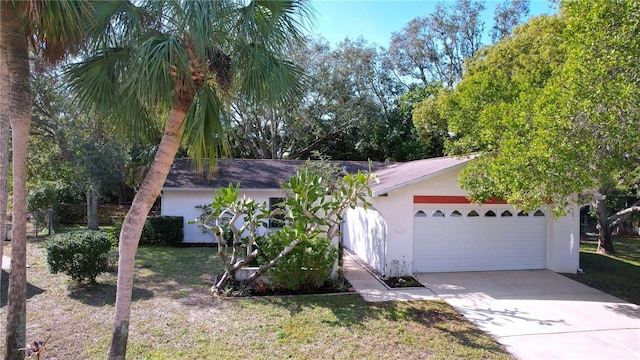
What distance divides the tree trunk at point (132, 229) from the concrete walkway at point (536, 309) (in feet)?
17.6

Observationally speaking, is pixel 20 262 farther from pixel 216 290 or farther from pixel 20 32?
pixel 216 290

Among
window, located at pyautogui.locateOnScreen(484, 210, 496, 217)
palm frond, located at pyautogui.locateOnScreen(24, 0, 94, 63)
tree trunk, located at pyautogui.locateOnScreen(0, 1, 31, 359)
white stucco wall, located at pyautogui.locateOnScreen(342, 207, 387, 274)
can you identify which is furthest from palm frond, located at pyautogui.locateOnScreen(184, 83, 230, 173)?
window, located at pyautogui.locateOnScreen(484, 210, 496, 217)

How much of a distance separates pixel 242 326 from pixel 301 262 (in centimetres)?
215

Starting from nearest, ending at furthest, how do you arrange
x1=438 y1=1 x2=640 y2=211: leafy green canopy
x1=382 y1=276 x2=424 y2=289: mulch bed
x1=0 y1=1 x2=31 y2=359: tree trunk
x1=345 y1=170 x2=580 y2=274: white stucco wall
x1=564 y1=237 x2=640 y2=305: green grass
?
x1=0 y1=1 x2=31 y2=359: tree trunk → x1=438 y1=1 x2=640 y2=211: leafy green canopy → x1=564 y1=237 x2=640 y2=305: green grass → x1=382 y1=276 x2=424 y2=289: mulch bed → x1=345 y1=170 x2=580 y2=274: white stucco wall

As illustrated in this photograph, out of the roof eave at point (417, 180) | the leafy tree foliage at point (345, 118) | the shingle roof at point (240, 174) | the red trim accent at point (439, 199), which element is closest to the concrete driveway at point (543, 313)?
the red trim accent at point (439, 199)

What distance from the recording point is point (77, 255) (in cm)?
865

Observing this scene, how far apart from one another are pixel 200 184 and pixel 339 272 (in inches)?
349

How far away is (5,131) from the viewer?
4.61 metres

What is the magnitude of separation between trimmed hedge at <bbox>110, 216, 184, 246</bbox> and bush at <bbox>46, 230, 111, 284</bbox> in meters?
6.52

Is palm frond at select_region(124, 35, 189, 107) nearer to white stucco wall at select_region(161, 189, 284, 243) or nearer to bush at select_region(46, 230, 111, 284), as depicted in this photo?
bush at select_region(46, 230, 111, 284)

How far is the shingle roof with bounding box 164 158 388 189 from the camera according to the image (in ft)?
53.5

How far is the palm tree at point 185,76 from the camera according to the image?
179 inches

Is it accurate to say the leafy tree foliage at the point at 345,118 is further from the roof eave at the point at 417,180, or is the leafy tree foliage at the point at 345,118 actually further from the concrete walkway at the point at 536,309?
the concrete walkway at the point at 536,309

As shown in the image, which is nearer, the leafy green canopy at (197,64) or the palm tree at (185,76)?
the leafy green canopy at (197,64)
